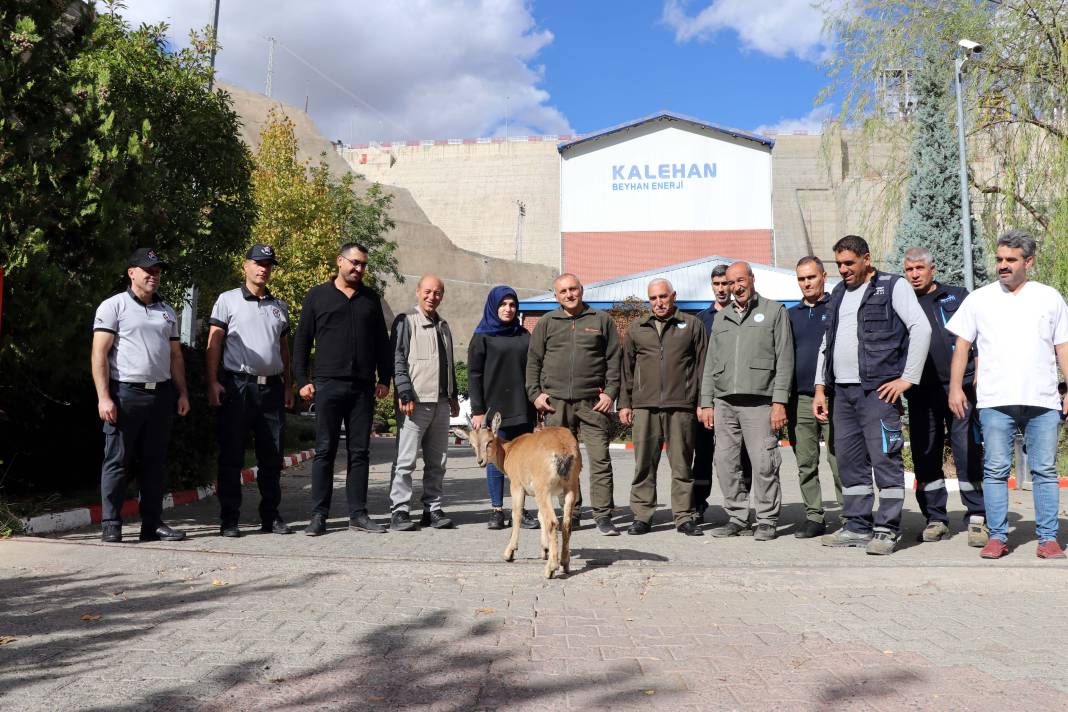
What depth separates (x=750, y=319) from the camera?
7047 millimetres

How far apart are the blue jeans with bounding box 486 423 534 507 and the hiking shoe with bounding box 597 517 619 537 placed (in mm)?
873

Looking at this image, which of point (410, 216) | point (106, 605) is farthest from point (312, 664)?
point (410, 216)

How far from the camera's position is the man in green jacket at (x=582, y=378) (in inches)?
288

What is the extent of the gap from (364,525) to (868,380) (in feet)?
13.6

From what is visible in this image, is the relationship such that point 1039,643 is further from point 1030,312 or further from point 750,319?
point 750,319

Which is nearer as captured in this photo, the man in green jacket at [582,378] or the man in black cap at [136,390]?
the man in black cap at [136,390]

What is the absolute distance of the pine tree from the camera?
19875 millimetres

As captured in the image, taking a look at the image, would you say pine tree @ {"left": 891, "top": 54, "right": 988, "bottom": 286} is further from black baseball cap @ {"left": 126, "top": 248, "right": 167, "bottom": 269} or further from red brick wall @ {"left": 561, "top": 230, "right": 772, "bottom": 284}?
red brick wall @ {"left": 561, "top": 230, "right": 772, "bottom": 284}

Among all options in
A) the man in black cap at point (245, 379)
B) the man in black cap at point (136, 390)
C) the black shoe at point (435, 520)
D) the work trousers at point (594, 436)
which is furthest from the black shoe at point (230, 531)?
the work trousers at point (594, 436)

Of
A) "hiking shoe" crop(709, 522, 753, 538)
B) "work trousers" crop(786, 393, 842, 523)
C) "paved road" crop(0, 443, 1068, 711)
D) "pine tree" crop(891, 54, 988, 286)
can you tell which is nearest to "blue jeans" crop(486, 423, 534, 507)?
"paved road" crop(0, 443, 1068, 711)

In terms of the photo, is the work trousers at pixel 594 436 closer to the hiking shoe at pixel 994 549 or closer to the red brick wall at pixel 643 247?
the hiking shoe at pixel 994 549

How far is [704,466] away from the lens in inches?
300

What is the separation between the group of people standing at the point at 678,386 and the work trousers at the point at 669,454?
0.05ft

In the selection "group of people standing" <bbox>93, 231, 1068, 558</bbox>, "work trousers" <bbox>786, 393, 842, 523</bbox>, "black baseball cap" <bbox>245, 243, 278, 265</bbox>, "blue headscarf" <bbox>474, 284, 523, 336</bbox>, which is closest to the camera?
"group of people standing" <bbox>93, 231, 1068, 558</bbox>
